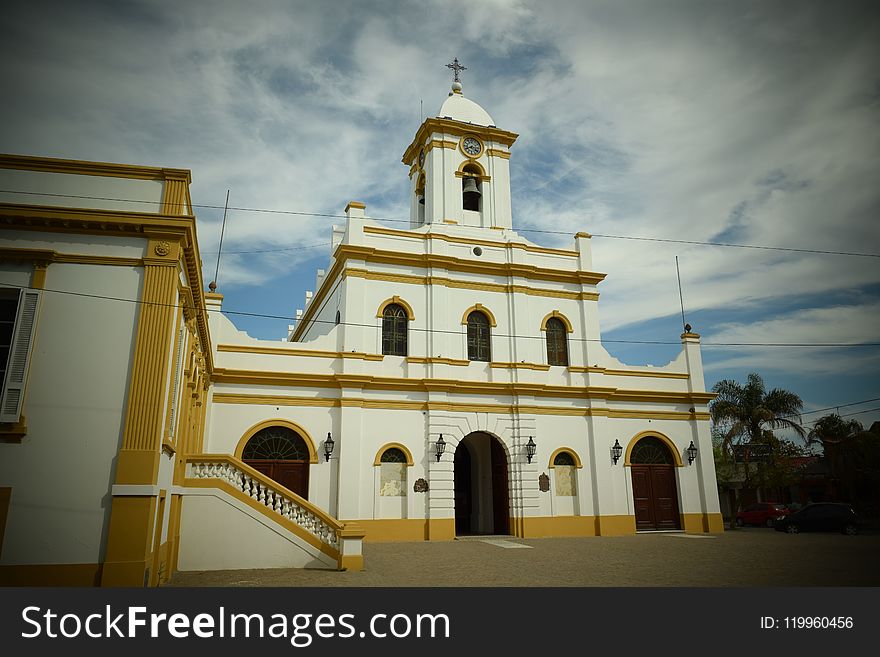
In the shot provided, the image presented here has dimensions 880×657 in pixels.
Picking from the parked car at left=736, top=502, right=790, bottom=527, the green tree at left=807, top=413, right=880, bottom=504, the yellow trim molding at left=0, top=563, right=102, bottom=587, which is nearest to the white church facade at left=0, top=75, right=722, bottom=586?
the yellow trim molding at left=0, top=563, right=102, bottom=587

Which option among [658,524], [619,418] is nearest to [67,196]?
[619,418]

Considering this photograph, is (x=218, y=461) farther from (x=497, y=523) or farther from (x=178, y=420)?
(x=497, y=523)

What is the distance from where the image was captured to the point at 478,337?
2152cm

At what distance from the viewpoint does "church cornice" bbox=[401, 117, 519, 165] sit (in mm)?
23672

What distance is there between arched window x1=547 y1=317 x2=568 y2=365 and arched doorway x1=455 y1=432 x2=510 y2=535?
12.0ft

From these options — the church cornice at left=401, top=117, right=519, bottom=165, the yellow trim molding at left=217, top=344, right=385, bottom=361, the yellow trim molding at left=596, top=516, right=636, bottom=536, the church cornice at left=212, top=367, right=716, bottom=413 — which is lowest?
the yellow trim molding at left=596, top=516, right=636, bottom=536

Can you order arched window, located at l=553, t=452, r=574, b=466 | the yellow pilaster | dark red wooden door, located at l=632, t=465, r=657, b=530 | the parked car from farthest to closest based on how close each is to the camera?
the parked car → dark red wooden door, located at l=632, t=465, r=657, b=530 → arched window, located at l=553, t=452, r=574, b=466 → the yellow pilaster

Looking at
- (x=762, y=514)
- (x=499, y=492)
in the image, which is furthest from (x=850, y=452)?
(x=499, y=492)

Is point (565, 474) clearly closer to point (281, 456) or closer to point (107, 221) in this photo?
point (281, 456)

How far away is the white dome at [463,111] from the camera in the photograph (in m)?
24.7

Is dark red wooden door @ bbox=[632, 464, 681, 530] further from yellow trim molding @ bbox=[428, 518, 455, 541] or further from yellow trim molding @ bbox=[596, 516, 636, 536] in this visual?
yellow trim molding @ bbox=[428, 518, 455, 541]

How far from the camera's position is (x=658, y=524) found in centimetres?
2186

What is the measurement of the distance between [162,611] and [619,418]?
18566 mm

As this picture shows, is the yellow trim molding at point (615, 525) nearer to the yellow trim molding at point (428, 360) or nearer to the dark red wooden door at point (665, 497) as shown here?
the dark red wooden door at point (665, 497)
